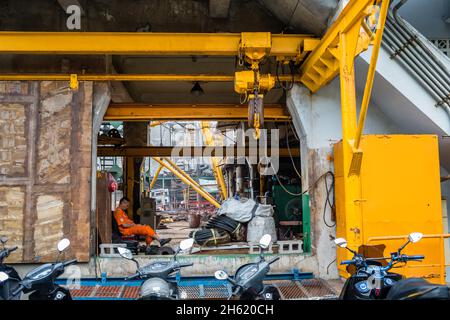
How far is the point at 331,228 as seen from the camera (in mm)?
7316

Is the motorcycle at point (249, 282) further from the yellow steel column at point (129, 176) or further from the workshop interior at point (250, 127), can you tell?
the yellow steel column at point (129, 176)

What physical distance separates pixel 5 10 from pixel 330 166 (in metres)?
6.32

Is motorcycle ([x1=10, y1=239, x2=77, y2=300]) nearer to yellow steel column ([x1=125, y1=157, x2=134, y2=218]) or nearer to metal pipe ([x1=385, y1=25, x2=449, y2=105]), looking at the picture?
metal pipe ([x1=385, y1=25, x2=449, y2=105])

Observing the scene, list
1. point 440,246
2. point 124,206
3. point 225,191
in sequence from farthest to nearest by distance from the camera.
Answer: point 225,191, point 124,206, point 440,246

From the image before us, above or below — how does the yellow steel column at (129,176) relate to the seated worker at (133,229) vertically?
above

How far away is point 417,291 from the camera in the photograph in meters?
3.08

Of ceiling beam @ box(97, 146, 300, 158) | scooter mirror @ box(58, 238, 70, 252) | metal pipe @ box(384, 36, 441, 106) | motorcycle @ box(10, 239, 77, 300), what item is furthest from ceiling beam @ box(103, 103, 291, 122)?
motorcycle @ box(10, 239, 77, 300)

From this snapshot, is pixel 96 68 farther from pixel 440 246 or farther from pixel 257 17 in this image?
pixel 440 246

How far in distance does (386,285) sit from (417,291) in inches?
34.5

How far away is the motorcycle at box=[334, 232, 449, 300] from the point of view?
3037 millimetres

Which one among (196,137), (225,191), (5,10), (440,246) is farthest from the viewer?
(196,137)

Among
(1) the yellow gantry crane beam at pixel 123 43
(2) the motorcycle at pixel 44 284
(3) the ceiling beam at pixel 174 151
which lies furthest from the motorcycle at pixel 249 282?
(3) the ceiling beam at pixel 174 151

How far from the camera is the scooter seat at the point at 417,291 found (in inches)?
117
